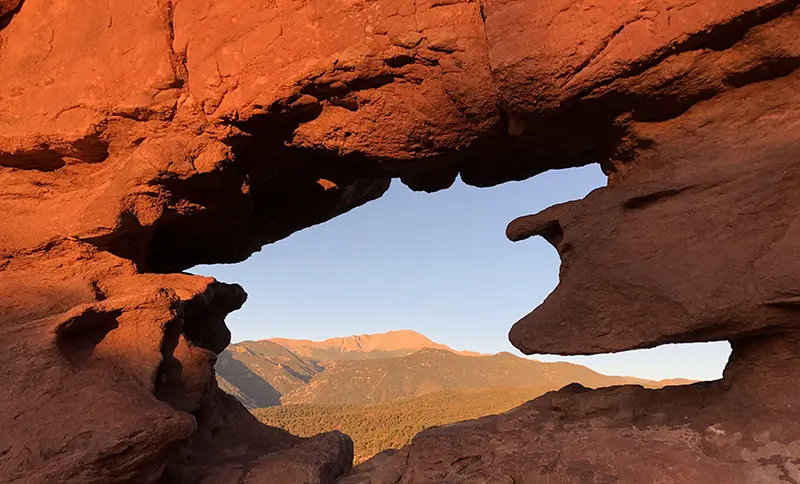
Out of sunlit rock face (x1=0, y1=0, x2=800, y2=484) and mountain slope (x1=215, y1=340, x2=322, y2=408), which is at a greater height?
sunlit rock face (x1=0, y1=0, x2=800, y2=484)

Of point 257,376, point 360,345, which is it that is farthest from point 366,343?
point 257,376

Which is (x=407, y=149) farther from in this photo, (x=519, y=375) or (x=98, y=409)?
(x=519, y=375)

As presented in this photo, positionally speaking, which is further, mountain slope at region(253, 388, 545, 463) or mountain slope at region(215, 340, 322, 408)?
mountain slope at region(215, 340, 322, 408)

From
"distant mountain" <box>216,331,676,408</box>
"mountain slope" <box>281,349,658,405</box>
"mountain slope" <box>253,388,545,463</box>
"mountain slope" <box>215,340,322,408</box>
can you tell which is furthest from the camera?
"mountain slope" <box>215,340,322,408</box>

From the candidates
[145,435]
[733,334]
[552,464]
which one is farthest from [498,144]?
[145,435]

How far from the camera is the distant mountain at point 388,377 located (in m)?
55.8

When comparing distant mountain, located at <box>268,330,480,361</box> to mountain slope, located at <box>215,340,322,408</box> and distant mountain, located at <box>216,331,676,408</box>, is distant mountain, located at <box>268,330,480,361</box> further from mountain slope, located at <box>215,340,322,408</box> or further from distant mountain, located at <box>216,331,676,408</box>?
mountain slope, located at <box>215,340,322,408</box>

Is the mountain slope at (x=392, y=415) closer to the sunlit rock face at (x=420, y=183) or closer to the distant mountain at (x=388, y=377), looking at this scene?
the distant mountain at (x=388, y=377)

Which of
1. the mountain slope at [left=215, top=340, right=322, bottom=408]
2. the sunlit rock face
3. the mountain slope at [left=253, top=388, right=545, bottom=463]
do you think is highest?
the sunlit rock face

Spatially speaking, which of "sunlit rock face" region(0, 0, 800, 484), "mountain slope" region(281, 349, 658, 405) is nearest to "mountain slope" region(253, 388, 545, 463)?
A: "sunlit rock face" region(0, 0, 800, 484)

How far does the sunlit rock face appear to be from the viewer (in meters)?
3.84

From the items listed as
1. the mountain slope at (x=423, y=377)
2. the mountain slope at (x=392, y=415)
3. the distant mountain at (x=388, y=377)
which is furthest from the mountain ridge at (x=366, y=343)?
the mountain slope at (x=392, y=415)

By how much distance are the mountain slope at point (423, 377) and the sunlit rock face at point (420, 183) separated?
4822cm

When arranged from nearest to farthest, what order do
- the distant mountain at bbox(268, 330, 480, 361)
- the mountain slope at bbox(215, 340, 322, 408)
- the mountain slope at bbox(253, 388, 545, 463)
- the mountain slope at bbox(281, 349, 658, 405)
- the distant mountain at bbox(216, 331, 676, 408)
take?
the mountain slope at bbox(253, 388, 545, 463) → the mountain slope at bbox(281, 349, 658, 405) → the distant mountain at bbox(216, 331, 676, 408) → the mountain slope at bbox(215, 340, 322, 408) → the distant mountain at bbox(268, 330, 480, 361)
